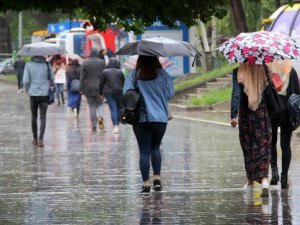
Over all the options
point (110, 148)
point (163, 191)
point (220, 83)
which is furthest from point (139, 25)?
point (220, 83)

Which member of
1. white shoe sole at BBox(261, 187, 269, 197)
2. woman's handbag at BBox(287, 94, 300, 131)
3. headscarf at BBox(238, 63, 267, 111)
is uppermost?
headscarf at BBox(238, 63, 267, 111)

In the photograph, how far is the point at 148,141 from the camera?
1176 centimetres

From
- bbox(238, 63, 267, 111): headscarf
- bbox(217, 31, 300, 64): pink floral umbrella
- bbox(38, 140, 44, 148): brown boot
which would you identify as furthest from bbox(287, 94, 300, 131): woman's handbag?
bbox(38, 140, 44, 148): brown boot

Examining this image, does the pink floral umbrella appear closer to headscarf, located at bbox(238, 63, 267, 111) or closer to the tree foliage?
headscarf, located at bbox(238, 63, 267, 111)

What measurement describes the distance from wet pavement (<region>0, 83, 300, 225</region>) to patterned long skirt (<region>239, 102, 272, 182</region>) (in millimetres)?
296

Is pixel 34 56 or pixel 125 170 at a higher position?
pixel 34 56

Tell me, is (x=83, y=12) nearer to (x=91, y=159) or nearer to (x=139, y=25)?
(x=139, y=25)

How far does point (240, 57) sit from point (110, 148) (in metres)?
7.13

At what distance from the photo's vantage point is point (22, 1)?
8.57m

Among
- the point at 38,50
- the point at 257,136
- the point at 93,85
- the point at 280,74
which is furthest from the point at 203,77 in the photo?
the point at 257,136

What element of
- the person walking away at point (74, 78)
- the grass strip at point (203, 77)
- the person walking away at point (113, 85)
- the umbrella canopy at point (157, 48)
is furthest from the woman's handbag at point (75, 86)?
the umbrella canopy at point (157, 48)

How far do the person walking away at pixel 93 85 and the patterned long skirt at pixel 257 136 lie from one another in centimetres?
1139

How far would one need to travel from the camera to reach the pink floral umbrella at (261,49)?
37.1 feet

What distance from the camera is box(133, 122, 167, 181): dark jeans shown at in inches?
460
